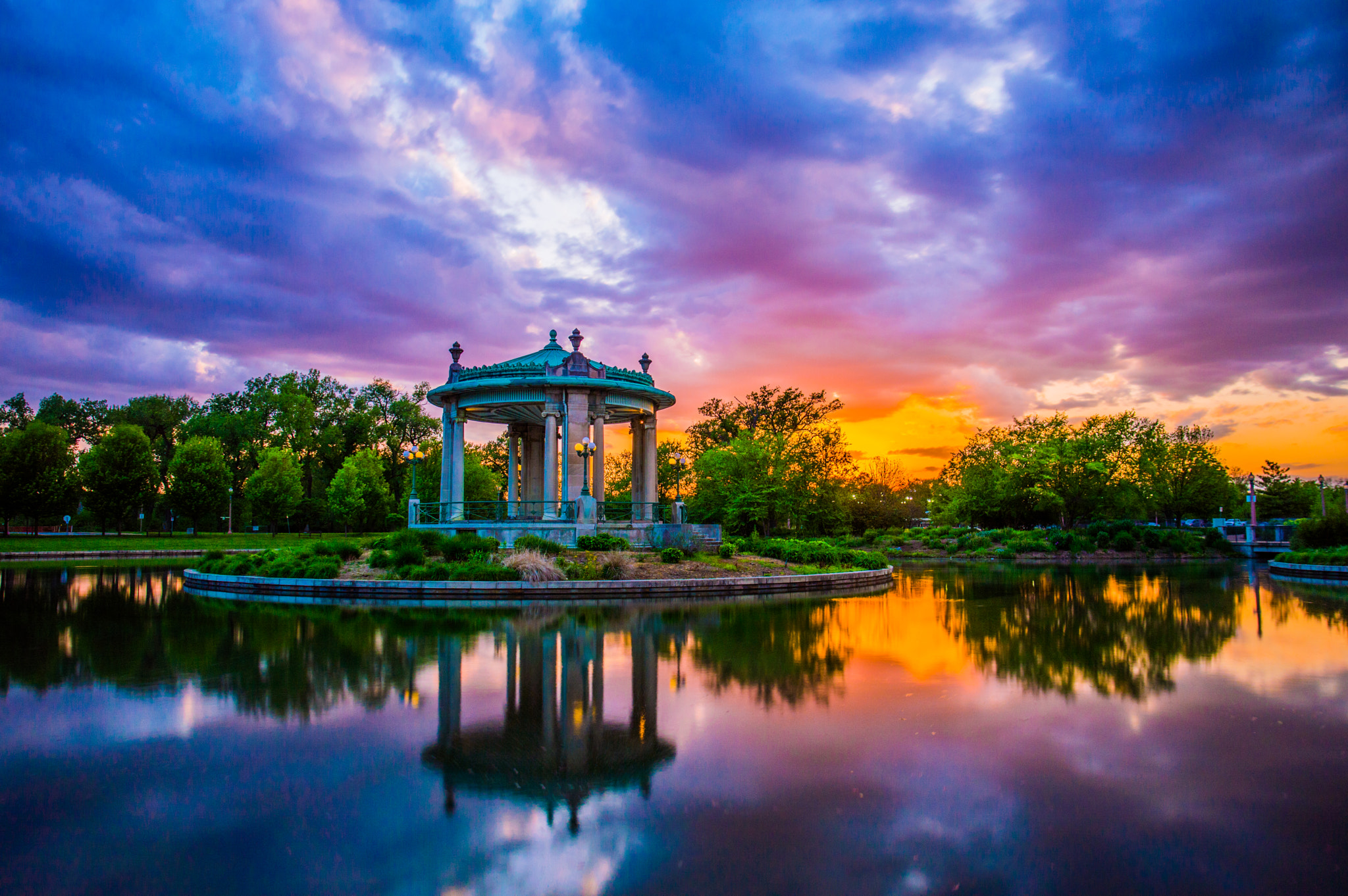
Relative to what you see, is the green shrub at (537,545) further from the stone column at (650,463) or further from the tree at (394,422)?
the tree at (394,422)

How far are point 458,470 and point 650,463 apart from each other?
6824 millimetres

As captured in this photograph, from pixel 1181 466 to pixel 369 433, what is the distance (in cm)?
6499

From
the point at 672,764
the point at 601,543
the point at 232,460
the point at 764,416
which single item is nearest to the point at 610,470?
the point at 764,416

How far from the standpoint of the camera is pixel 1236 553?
39312mm

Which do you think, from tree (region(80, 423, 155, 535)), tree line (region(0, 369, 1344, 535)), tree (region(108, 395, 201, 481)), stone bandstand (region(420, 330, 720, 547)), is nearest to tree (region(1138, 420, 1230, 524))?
tree line (region(0, 369, 1344, 535))

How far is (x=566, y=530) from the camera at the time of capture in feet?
70.6

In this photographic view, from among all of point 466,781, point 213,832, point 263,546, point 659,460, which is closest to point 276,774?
point 213,832

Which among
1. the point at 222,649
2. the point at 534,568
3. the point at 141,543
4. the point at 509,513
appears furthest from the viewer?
the point at 141,543

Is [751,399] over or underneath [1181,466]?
over

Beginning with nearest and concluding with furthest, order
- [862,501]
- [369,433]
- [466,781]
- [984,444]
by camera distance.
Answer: [466,781] < [862,501] < [984,444] < [369,433]

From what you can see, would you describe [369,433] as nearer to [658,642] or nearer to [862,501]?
[862,501]

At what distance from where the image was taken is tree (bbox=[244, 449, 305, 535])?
52219 millimetres

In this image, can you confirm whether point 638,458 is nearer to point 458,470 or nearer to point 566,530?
point 458,470

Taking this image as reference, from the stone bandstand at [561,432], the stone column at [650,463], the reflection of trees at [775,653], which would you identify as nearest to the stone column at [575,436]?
the stone bandstand at [561,432]
